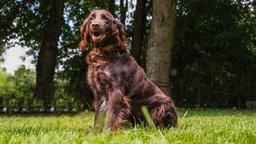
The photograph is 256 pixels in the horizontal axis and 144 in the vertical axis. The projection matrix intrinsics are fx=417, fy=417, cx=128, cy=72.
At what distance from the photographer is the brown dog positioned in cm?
461

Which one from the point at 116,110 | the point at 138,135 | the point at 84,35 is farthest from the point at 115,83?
the point at 138,135

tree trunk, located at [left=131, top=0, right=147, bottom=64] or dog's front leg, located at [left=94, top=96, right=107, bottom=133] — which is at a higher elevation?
tree trunk, located at [left=131, top=0, right=147, bottom=64]

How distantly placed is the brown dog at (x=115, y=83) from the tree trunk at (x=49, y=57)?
494 inches

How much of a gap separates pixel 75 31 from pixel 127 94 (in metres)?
20.0

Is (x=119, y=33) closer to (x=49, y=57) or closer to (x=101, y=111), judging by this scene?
(x=101, y=111)

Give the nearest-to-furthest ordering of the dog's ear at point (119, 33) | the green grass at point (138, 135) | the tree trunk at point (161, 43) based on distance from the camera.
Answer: the green grass at point (138, 135), the dog's ear at point (119, 33), the tree trunk at point (161, 43)

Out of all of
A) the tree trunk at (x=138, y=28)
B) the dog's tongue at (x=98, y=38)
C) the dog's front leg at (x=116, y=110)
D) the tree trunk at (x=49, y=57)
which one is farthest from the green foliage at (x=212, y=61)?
the dog's front leg at (x=116, y=110)

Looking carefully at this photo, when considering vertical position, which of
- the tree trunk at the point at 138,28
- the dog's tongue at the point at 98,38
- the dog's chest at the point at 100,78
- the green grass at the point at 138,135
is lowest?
the green grass at the point at 138,135

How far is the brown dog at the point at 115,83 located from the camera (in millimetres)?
4605

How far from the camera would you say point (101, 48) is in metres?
4.86

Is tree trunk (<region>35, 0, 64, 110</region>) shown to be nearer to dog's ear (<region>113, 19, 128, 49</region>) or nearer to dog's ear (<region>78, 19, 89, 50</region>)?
dog's ear (<region>78, 19, 89, 50</region>)

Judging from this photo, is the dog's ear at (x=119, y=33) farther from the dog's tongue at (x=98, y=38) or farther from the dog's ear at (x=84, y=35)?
the dog's ear at (x=84, y=35)

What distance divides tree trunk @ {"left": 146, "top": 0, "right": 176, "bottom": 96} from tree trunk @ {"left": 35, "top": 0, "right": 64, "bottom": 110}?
5.72 metres

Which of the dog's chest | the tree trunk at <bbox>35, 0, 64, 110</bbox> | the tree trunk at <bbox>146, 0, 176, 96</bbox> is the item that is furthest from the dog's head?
the tree trunk at <bbox>35, 0, 64, 110</bbox>
